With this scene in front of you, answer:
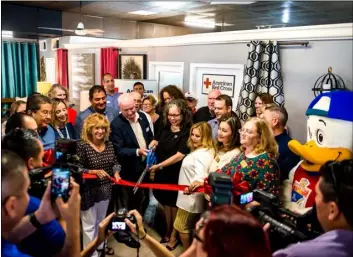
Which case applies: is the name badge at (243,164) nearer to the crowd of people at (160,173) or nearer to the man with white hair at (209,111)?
the crowd of people at (160,173)

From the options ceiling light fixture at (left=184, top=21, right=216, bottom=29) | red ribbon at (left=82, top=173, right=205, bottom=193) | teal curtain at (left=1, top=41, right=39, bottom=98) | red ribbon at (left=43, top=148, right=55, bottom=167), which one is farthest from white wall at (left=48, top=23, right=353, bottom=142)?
teal curtain at (left=1, top=41, right=39, bottom=98)

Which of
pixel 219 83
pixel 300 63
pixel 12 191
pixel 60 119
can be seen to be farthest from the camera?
pixel 219 83

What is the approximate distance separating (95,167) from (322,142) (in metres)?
1.07

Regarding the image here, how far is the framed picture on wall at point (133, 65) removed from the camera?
3.22 m

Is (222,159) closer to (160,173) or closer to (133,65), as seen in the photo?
(160,173)

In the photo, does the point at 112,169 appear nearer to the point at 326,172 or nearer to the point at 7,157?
the point at 7,157

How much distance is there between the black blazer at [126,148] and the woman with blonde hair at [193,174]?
0.29m

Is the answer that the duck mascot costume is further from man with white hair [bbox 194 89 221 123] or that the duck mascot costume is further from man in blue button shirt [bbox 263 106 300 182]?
man with white hair [bbox 194 89 221 123]

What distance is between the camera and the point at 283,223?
0.95m

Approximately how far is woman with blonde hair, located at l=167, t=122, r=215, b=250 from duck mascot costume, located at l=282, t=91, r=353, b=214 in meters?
0.49

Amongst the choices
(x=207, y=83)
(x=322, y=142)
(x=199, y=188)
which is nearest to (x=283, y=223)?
(x=322, y=142)

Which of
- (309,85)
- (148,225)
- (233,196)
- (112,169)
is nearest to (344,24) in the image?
(309,85)

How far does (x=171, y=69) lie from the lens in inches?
115

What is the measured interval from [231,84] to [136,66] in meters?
1.40
